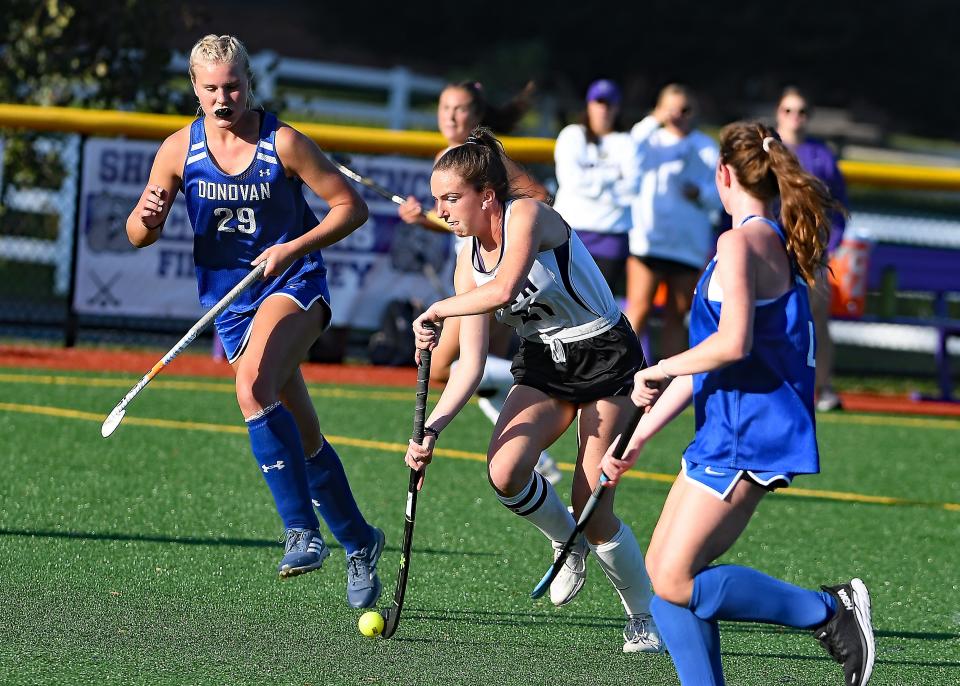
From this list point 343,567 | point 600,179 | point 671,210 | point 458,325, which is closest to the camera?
point 343,567

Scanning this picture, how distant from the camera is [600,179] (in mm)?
9758

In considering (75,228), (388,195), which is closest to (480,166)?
(388,195)

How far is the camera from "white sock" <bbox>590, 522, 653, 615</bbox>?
511 cm

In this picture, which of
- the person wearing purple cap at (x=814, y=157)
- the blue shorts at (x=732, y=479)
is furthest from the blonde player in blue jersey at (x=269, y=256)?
the person wearing purple cap at (x=814, y=157)

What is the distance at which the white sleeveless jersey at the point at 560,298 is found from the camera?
16.2ft

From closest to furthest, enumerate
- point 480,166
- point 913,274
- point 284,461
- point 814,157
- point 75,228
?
point 480,166 → point 284,461 → point 814,157 → point 75,228 → point 913,274

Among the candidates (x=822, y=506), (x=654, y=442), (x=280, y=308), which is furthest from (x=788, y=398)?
(x=654, y=442)

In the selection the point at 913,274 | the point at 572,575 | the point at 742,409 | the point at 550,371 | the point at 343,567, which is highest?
the point at 742,409

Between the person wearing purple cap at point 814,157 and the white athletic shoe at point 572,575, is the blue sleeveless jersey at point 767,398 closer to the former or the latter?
the white athletic shoe at point 572,575

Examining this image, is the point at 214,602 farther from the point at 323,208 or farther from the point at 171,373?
the point at 323,208

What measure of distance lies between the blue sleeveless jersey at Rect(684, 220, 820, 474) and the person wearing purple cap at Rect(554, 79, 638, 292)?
5605 millimetres

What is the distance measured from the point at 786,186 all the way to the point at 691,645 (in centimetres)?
125

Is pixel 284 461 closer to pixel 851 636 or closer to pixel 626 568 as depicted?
pixel 626 568

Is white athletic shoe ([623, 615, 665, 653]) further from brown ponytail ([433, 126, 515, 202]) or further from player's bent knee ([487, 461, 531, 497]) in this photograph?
brown ponytail ([433, 126, 515, 202])
